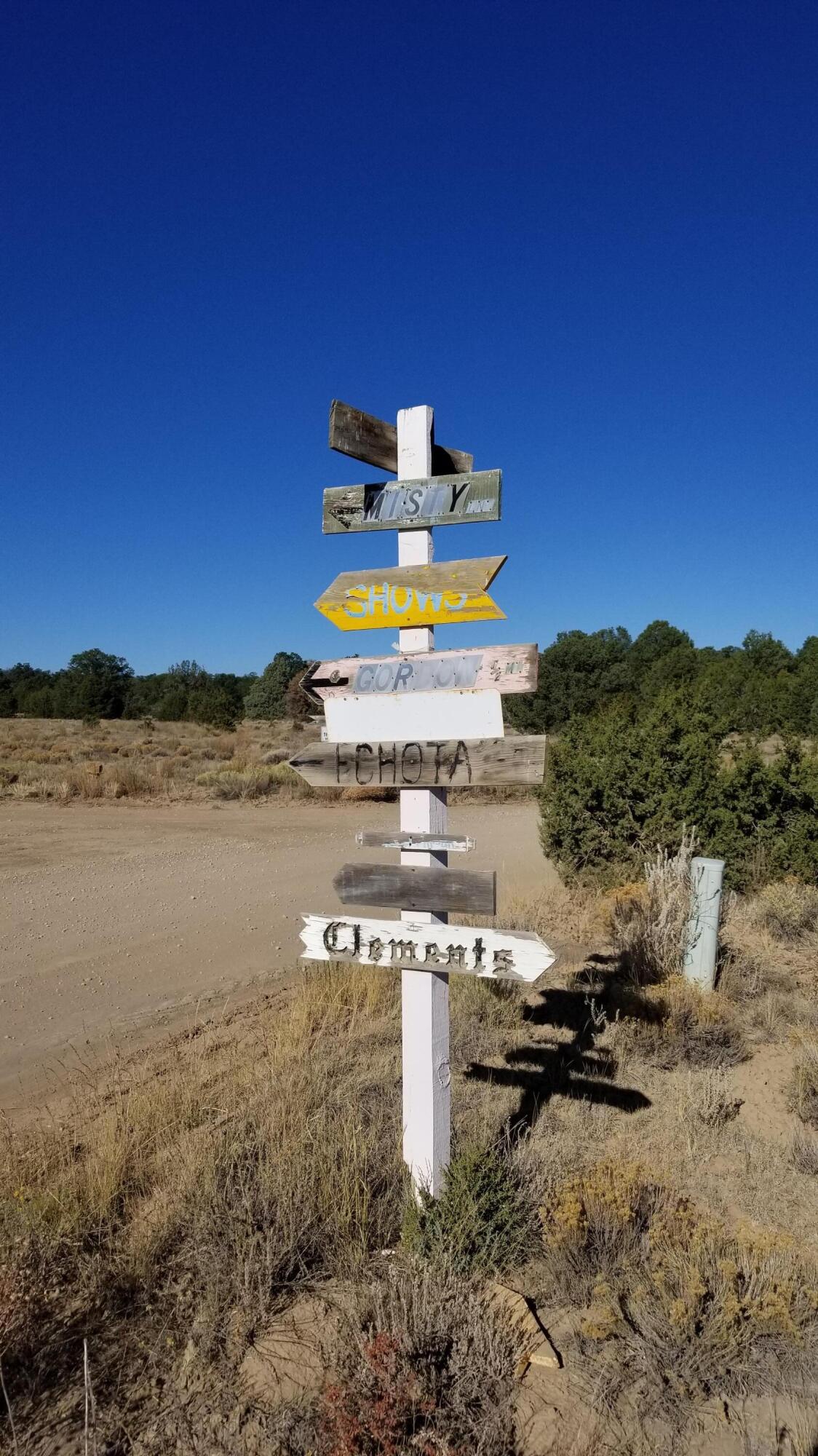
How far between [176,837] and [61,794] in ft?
17.1

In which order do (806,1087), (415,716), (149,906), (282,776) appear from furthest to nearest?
1. (282,776)
2. (149,906)
3. (806,1087)
4. (415,716)

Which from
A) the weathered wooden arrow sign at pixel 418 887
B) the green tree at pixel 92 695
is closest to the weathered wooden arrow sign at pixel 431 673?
the weathered wooden arrow sign at pixel 418 887

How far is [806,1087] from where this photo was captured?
4.45 meters

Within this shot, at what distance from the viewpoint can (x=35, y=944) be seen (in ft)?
25.3

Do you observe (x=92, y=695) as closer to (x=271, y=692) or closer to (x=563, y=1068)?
(x=271, y=692)

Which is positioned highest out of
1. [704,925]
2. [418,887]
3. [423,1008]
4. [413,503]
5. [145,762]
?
[413,503]

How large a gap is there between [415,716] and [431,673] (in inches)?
6.8

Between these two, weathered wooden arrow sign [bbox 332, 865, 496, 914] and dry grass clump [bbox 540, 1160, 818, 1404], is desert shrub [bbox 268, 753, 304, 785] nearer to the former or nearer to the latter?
weathered wooden arrow sign [bbox 332, 865, 496, 914]

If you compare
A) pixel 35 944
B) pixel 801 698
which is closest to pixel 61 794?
pixel 35 944

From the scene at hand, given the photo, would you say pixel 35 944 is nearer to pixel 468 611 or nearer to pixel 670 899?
pixel 670 899

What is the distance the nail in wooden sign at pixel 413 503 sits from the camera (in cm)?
317

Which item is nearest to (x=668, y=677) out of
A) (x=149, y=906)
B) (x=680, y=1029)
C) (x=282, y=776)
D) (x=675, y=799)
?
(x=282, y=776)

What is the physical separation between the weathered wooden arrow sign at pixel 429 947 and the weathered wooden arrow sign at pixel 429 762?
542 millimetres

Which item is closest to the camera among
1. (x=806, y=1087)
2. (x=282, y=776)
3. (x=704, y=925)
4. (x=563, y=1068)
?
(x=806, y=1087)
